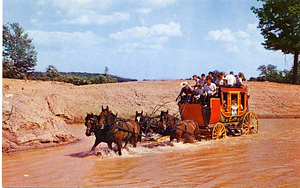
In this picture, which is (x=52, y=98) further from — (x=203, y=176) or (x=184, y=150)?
(x=203, y=176)

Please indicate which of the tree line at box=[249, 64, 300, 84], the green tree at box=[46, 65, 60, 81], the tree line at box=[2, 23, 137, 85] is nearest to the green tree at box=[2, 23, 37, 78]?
the tree line at box=[2, 23, 137, 85]

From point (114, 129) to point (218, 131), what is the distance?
4824mm

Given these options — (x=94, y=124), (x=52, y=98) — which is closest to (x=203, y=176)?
(x=94, y=124)

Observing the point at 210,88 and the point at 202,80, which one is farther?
the point at 202,80

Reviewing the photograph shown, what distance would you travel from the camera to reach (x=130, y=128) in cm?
1072

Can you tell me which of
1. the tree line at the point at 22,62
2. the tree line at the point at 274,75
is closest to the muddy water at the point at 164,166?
the tree line at the point at 22,62

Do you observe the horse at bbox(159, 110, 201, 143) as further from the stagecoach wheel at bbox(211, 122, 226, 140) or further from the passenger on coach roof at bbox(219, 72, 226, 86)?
the passenger on coach roof at bbox(219, 72, 226, 86)

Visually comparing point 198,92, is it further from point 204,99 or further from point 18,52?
point 18,52

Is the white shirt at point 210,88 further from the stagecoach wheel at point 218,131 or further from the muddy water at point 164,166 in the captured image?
the muddy water at point 164,166

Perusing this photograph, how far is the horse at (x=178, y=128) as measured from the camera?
11.9 metres

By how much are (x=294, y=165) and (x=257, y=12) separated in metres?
19.9

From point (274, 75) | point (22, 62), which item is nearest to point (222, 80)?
point (22, 62)

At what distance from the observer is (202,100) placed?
13625 millimetres

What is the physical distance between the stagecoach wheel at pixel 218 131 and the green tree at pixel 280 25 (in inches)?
509
